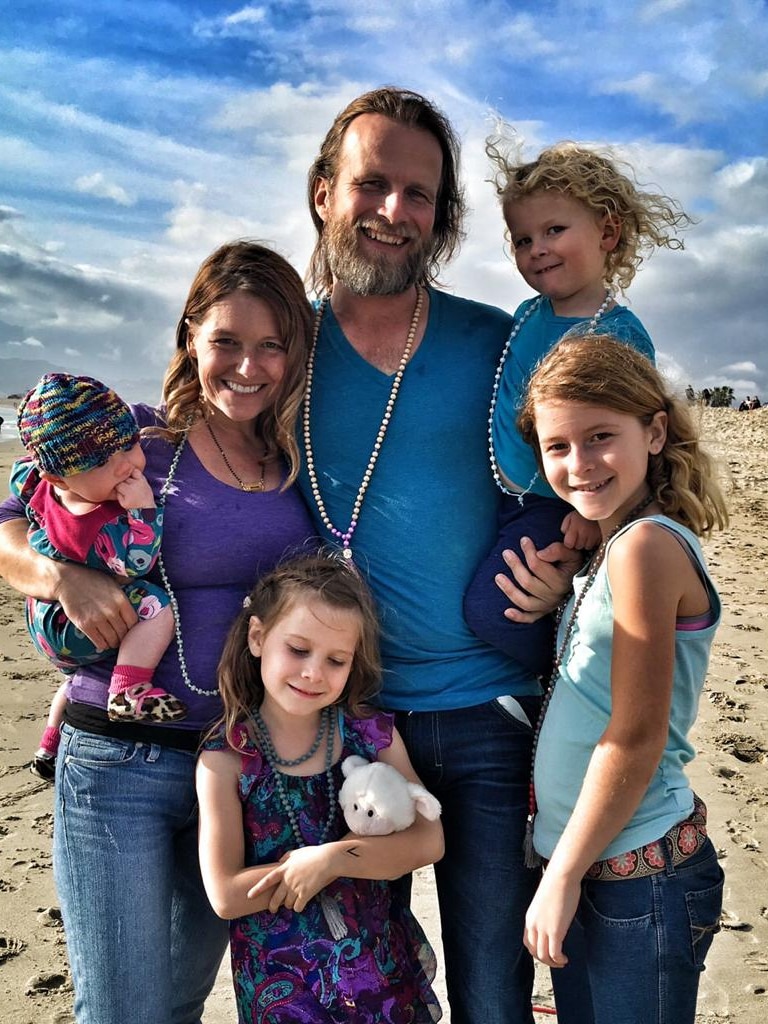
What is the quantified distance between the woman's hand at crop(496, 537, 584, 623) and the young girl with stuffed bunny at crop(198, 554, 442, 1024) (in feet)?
1.31

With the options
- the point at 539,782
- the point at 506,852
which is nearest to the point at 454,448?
the point at 539,782

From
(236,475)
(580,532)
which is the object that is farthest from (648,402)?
(236,475)

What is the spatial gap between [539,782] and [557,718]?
0.62 feet

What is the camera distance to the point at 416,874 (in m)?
4.68

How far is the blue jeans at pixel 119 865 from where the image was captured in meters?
2.41

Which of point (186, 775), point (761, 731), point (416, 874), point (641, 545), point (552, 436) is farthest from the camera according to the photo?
point (761, 731)

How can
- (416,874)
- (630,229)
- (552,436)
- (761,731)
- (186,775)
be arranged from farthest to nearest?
(761,731) → (416,874) → (630,229) → (186,775) → (552,436)

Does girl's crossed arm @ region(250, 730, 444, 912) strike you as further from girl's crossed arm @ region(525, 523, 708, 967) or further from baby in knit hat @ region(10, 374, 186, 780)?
baby in knit hat @ region(10, 374, 186, 780)

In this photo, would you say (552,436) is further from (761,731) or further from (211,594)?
(761,731)

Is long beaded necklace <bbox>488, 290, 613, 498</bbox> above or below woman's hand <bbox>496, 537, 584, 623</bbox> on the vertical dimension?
above

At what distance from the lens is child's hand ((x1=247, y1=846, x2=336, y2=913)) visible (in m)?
2.30

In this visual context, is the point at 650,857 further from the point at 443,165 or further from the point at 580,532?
the point at 443,165

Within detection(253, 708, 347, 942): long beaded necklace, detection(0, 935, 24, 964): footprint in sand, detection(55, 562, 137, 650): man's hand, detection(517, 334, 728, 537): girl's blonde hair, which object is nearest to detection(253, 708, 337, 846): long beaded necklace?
detection(253, 708, 347, 942): long beaded necklace

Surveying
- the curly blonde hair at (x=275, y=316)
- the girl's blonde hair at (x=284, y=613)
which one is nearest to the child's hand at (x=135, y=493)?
the curly blonde hair at (x=275, y=316)
